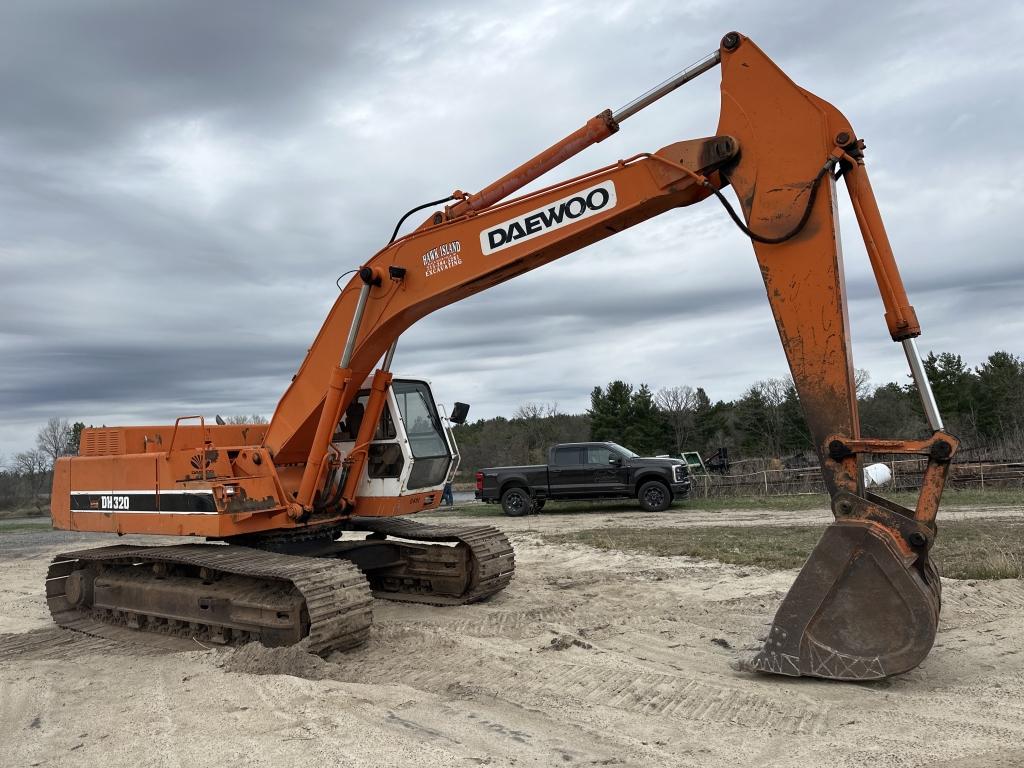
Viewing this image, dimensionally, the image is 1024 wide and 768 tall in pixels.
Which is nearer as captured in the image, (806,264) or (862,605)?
(862,605)

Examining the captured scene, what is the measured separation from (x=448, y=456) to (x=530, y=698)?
3.74 meters

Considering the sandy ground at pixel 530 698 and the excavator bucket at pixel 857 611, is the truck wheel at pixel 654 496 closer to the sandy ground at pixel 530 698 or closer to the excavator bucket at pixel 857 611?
the sandy ground at pixel 530 698

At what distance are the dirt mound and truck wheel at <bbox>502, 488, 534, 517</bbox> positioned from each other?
14.5 m

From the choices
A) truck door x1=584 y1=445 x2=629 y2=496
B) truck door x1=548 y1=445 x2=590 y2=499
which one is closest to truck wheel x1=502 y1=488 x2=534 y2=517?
truck door x1=548 y1=445 x2=590 y2=499

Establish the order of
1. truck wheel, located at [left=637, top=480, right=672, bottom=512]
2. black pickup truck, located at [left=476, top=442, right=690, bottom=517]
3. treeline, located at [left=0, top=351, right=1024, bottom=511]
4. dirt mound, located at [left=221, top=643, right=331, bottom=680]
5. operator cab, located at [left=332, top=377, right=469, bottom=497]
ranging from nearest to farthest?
dirt mound, located at [left=221, top=643, right=331, bottom=680]
operator cab, located at [left=332, top=377, right=469, bottom=497]
truck wheel, located at [left=637, top=480, right=672, bottom=512]
black pickup truck, located at [left=476, top=442, right=690, bottom=517]
treeline, located at [left=0, top=351, right=1024, bottom=511]

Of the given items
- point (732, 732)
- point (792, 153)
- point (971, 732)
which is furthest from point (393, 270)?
point (971, 732)

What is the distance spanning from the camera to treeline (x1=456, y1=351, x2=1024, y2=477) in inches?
1724

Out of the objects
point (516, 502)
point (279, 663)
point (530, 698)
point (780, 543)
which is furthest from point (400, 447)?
point (516, 502)

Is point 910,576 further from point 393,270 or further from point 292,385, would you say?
point 292,385

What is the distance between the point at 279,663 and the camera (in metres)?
6.15

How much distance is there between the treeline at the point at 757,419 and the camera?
144 ft

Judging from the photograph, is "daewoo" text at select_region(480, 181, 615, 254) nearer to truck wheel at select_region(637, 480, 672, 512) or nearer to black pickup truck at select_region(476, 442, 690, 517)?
black pickup truck at select_region(476, 442, 690, 517)

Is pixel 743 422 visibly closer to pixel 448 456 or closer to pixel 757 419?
pixel 757 419

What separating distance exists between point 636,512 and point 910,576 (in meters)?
15.2
